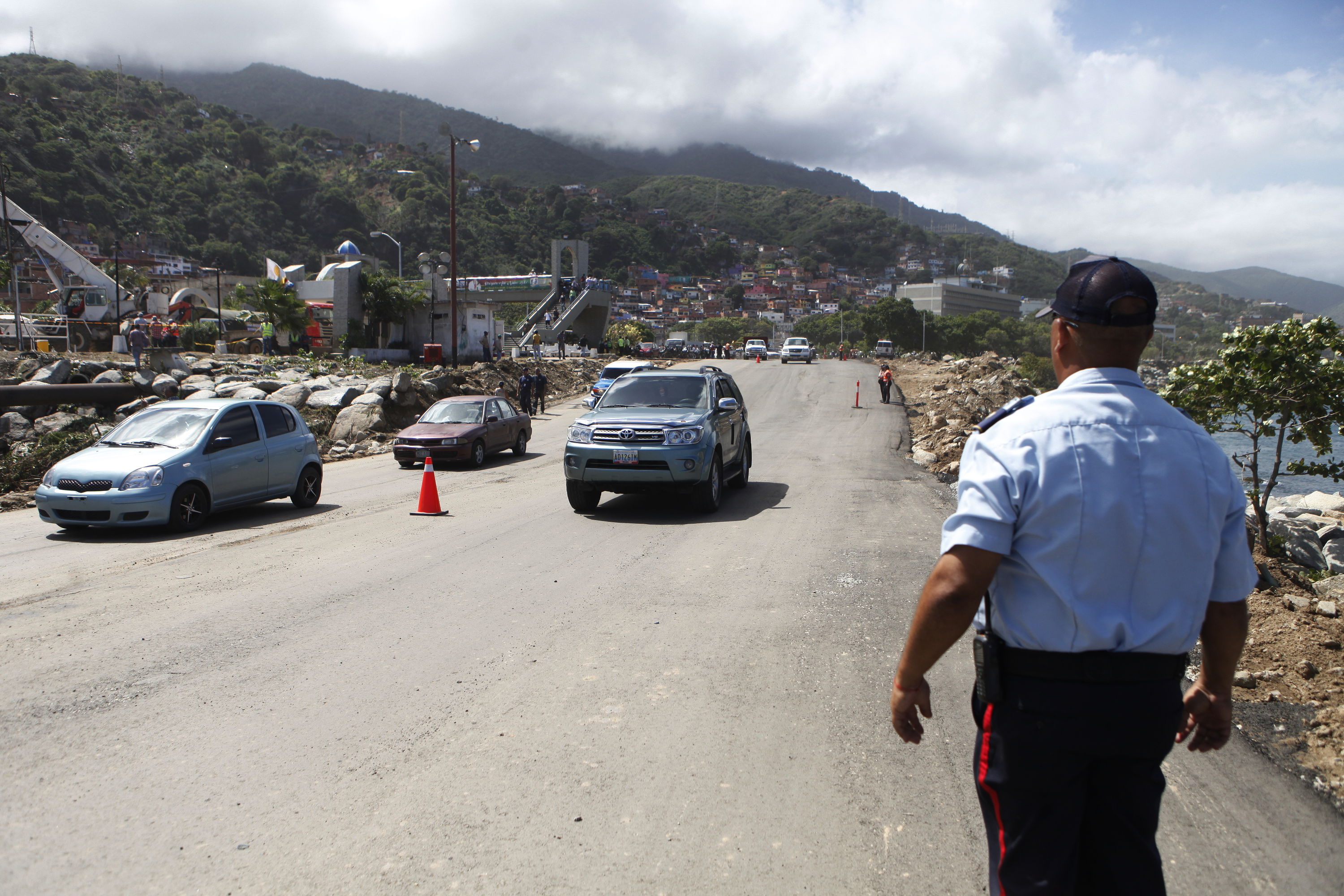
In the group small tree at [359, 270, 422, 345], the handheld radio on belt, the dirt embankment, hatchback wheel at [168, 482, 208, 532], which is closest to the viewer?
the handheld radio on belt

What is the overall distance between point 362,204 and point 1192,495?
181 metres

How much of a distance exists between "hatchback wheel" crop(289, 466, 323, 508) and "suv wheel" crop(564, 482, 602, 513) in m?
3.86

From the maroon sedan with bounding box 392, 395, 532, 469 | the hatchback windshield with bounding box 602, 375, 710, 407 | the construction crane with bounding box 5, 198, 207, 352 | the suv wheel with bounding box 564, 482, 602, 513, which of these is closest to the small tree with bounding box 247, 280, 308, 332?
the construction crane with bounding box 5, 198, 207, 352

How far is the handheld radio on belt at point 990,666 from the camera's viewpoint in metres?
2.28

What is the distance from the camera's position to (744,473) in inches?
571

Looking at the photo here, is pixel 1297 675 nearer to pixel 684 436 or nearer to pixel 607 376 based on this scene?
pixel 684 436

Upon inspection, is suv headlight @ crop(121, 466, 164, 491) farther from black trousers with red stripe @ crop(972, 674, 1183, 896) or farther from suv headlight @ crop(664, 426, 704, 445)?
black trousers with red stripe @ crop(972, 674, 1183, 896)

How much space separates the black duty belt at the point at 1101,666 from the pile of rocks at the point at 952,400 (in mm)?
7375

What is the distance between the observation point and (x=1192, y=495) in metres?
2.23

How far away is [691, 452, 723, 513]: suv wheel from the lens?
1157 centimetres

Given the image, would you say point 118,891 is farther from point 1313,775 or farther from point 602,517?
point 602,517

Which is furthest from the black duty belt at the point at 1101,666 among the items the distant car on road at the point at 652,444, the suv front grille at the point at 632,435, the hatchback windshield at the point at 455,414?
the hatchback windshield at the point at 455,414

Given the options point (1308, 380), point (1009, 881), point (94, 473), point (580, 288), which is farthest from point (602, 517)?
point (580, 288)

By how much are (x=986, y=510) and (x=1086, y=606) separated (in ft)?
1.10
